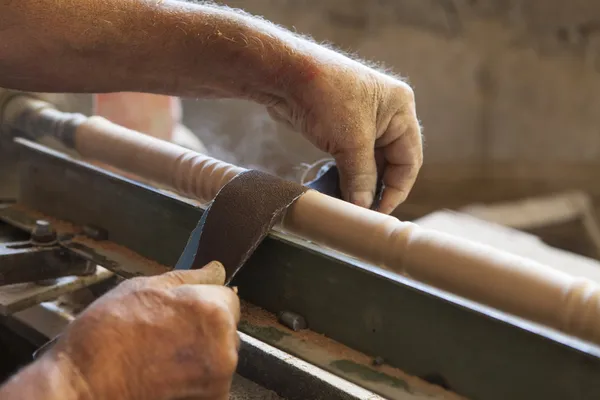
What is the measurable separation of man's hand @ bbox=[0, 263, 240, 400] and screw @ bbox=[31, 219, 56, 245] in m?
0.44

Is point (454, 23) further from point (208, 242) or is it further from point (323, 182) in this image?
point (208, 242)

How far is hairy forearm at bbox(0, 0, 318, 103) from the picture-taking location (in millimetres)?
928

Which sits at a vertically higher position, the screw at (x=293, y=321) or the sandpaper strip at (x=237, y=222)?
the sandpaper strip at (x=237, y=222)

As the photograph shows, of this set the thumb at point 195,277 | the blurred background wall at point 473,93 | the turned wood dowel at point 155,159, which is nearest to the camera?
the thumb at point 195,277

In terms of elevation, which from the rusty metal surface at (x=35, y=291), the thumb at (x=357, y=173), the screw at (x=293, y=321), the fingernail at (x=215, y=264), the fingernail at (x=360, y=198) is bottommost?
the rusty metal surface at (x=35, y=291)

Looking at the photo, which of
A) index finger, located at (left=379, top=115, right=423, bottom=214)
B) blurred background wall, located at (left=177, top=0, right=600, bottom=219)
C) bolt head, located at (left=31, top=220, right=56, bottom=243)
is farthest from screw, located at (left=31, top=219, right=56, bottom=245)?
blurred background wall, located at (left=177, top=0, right=600, bottom=219)

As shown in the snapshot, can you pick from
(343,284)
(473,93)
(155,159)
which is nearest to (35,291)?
(155,159)

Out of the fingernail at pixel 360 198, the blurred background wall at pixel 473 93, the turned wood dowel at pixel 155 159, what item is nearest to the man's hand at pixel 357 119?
the fingernail at pixel 360 198

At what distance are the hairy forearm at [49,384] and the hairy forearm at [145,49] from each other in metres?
0.56

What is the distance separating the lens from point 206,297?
0.64 metres

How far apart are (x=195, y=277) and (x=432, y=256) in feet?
0.91

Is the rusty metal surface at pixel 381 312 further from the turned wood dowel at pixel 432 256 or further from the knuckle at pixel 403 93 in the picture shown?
the knuckle at pixel 403 93

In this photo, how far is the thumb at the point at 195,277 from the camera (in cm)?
67

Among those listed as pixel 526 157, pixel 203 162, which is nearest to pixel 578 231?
pixel 526 157
